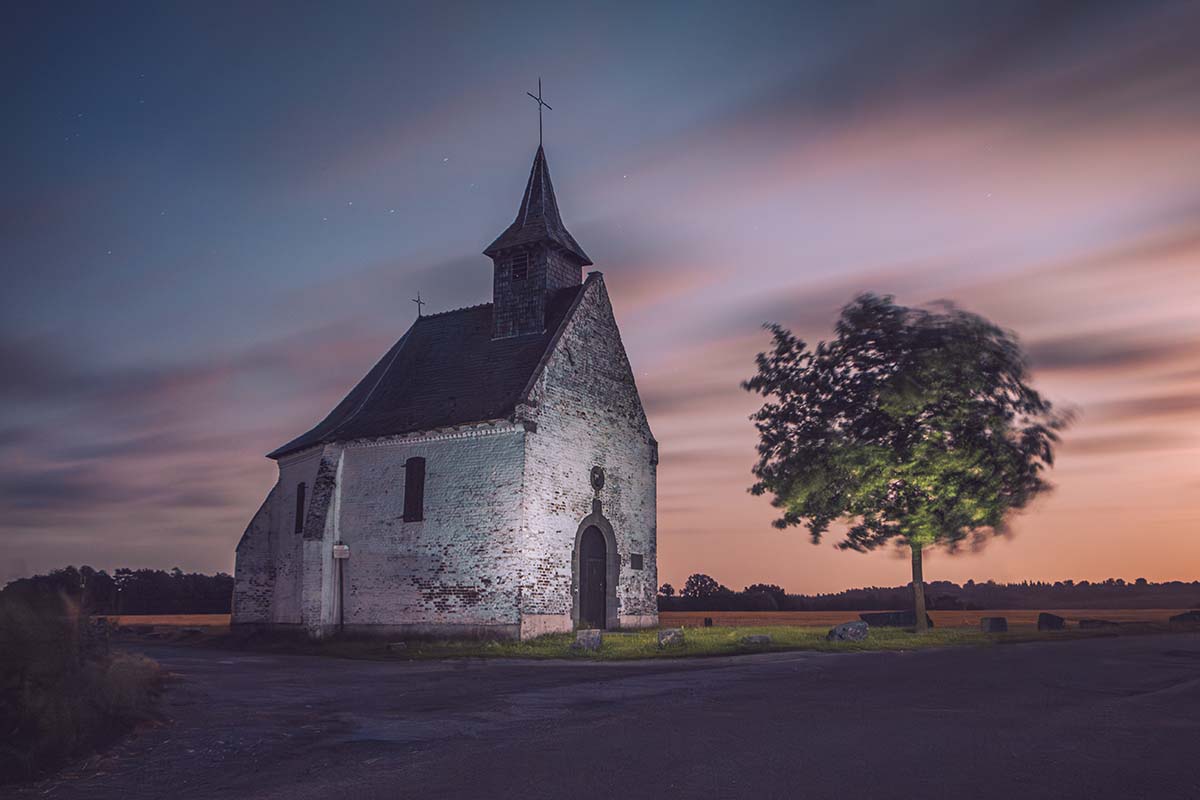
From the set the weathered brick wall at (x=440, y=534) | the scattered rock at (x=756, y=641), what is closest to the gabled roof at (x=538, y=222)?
the weathered brick wall at (x=440, y=534)

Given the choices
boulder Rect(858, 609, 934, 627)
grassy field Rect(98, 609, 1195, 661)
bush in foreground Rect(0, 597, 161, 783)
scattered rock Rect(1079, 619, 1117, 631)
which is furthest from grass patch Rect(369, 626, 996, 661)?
bush in foreground Rect(0, 597, 161, 783)

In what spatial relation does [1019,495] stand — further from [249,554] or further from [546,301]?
[249,554]

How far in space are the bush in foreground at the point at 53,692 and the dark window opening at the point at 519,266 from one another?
1997 cm

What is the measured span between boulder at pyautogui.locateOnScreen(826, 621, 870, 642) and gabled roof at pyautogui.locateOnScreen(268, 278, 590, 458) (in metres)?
10.1

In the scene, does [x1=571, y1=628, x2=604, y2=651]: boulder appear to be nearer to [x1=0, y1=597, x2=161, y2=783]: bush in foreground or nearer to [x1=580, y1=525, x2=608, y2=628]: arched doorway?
[x1=580, y1=525, x2=608, y2=628]: arched doorway

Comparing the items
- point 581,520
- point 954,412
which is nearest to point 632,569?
point 581,520

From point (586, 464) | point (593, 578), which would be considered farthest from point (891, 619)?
point (586, 464)

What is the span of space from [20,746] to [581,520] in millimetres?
19444

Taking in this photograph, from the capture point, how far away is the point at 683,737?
7.96 meters

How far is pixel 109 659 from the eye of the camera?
10820mm

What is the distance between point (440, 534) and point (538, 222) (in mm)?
10863

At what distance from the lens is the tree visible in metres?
24.2

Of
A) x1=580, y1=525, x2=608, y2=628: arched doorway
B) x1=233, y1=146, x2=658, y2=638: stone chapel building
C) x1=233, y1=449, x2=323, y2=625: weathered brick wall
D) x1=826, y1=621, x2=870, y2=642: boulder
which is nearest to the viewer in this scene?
x1=826, y1=621, x2=870, y2=642: boulder

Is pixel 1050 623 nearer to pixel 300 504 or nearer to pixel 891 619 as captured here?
A: pixel 891 619
